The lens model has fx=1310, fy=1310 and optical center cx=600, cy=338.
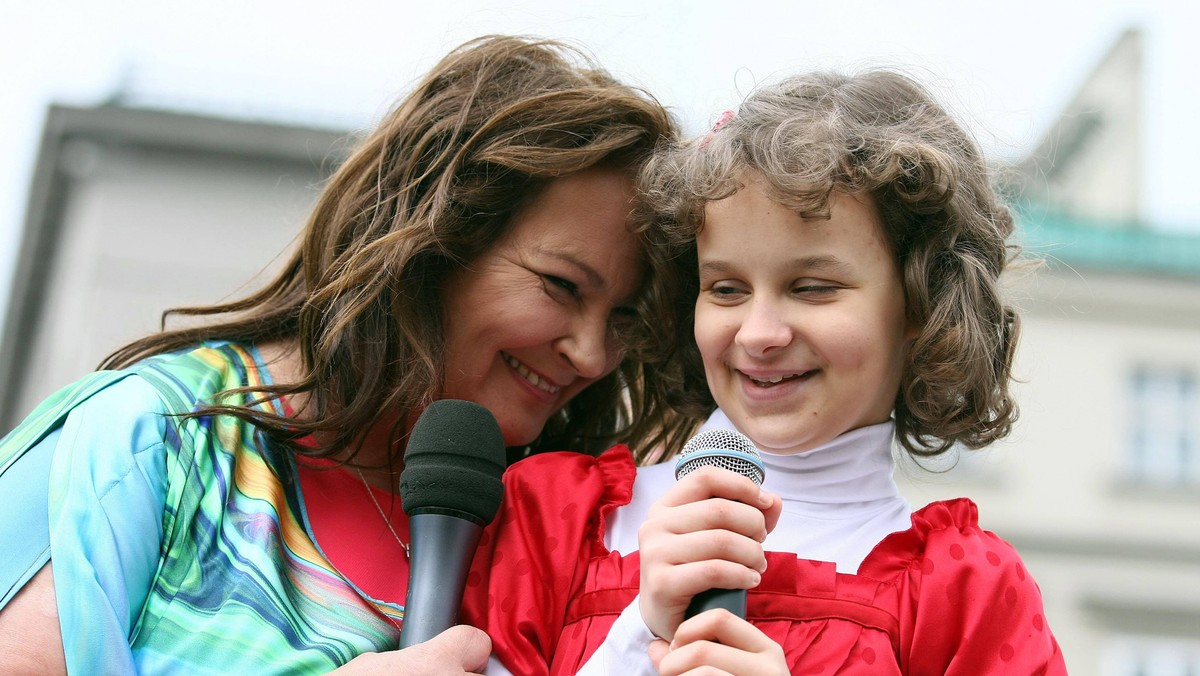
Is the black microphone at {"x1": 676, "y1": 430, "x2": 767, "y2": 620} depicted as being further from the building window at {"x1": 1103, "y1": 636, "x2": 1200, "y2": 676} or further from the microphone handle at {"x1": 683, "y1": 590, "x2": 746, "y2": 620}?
the building window at {"x1": 1103, "y1": 636, "x2": 1200, "y2": 676}

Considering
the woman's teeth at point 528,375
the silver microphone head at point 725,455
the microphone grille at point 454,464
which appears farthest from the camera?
the woman's teeth at point 528,375

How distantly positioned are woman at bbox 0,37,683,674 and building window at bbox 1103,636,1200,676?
14553 mm

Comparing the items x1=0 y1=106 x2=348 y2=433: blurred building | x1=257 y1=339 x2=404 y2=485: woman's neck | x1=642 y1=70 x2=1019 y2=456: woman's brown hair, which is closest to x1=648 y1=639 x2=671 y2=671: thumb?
x1=642 y1=70 x2=1019 y2=456: woman's brown hair

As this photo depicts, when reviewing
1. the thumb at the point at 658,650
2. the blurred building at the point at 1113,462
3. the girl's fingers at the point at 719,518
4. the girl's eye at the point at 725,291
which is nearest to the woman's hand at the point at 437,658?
the thumb at the point at 658,650

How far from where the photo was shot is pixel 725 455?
181 cm

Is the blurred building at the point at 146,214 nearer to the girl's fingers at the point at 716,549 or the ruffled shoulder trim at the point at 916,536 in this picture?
the ruffled shoulder trim at the point at 916,536

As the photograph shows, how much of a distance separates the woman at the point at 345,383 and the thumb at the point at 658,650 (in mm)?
299

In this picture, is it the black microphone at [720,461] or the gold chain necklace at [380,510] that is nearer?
the black microphone at [720,461]

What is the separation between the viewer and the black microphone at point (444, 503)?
1.99m

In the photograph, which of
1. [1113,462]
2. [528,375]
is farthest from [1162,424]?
[528,375]

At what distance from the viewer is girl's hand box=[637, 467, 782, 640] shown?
1721 mm

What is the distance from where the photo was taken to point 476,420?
2.13m

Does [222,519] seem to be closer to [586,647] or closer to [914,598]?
[586,647]

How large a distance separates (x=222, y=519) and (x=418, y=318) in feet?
1.87
